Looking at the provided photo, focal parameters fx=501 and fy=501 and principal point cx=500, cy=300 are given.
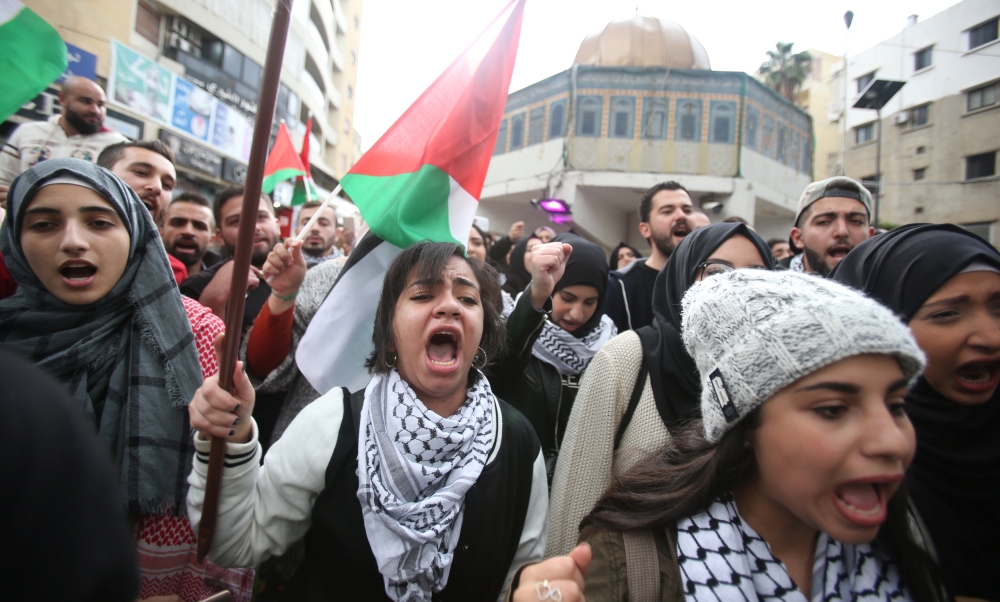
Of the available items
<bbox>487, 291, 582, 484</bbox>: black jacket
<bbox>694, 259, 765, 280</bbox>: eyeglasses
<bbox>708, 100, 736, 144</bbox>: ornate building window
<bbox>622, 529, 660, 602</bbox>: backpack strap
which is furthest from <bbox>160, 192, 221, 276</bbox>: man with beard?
<bbox>708, 100, 736, 144</bbox>: ornate building window

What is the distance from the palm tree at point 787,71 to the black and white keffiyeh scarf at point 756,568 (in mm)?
42126

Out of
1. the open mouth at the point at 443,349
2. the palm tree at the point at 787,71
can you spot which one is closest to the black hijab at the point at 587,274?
the open mouth at the point at 443,349

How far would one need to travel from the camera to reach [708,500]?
1252 millimetres

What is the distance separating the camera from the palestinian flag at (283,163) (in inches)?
176

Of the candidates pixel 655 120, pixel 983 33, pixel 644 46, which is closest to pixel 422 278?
pixel 983 33

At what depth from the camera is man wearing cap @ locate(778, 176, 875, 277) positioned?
9.11 feet

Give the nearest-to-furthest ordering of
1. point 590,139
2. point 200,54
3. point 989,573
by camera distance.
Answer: point 989,573
point 200,54
point 590,139

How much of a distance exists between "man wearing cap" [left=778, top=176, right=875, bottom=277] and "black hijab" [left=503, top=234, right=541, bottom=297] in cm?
204

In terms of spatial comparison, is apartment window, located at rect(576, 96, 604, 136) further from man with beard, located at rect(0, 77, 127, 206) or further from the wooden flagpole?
the wooden flagpole

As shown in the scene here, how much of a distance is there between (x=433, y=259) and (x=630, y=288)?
209 cm

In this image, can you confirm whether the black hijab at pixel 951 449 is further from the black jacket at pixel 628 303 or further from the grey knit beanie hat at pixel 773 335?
the black jacket at pixel 628 303

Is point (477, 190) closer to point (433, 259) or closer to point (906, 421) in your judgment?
point (433, 259)

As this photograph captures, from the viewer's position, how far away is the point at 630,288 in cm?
348

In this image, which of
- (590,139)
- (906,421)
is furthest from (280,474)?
(590,139)
